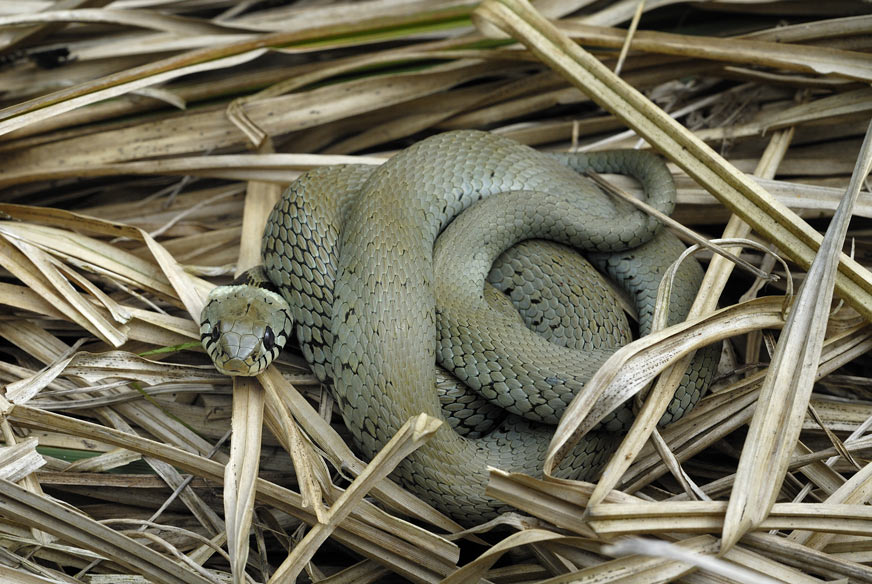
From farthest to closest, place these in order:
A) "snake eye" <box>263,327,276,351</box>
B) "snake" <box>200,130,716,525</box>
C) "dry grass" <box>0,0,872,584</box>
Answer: "snake eye" <box>263,327,276,351</box>
"snake" <box>200,130,716,525</box>
"dry grass" <box>0,0,872,584</box>

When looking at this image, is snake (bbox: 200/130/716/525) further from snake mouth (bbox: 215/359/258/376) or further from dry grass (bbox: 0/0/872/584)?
dry grass (bbox: 0/0/872/584)

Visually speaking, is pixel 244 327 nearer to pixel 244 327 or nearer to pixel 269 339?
pixel 244 327

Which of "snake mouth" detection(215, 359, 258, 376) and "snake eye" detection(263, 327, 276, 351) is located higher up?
"snake eye" detection(263, 327, 276, 351)

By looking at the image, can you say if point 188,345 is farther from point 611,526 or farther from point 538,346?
point 611,526

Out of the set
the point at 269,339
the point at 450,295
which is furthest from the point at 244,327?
the point at 450,295

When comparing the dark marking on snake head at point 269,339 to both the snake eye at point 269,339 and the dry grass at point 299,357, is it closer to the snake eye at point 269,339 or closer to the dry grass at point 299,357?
the snake eye at point 269,339

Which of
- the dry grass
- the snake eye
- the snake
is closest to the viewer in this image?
the dry grass

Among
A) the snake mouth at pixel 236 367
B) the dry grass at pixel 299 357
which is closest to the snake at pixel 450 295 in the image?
the snake mouth at pixel 236 367

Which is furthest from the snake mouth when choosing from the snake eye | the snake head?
the snake eye
